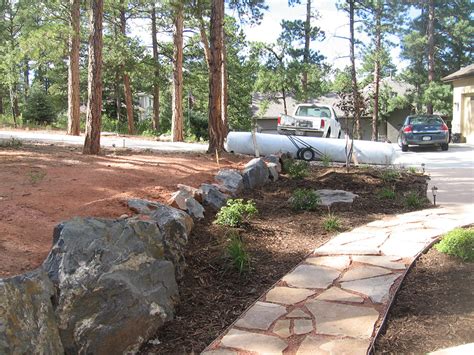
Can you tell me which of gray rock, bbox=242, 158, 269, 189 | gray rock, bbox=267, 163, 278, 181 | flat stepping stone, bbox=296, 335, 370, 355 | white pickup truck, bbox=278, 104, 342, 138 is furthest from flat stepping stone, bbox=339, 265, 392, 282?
white pickup truck, bbox=278, 104, 342, 138

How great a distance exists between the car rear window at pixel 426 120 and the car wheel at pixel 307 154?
24.9 feet

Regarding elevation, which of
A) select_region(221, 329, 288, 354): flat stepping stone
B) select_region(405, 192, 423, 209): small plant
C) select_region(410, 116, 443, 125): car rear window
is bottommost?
select_region(221, 329, 288, 354): flat stepping stone

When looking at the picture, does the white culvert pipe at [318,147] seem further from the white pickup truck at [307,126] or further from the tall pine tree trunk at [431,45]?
the tall pine tree trunk at [431,45]

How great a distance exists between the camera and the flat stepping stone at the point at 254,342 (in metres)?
3.09

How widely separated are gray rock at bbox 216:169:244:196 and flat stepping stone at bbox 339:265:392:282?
9.26 feet

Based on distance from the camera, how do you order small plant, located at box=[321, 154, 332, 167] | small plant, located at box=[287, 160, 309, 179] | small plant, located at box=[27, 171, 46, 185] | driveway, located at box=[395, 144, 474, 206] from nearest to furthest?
small plant, located at box=[27, 171, 46, 185]
driveway, located at box=[395, 144, 474, 206]
small plant, located at box=[287, 160, 309, 179]
small plant, located at box=[321, 154, 332, 167]

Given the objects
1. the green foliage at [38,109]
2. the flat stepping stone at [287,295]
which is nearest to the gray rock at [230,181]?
the flat stepping stone at [287,295]

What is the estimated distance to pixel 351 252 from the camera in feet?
16.3

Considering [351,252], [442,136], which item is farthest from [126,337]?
[442,136]

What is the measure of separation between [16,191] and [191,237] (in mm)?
1963

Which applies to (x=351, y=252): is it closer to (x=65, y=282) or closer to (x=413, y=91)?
(x=65, y=282)

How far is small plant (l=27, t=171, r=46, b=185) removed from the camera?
5704mm

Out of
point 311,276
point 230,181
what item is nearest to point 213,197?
point 230,181

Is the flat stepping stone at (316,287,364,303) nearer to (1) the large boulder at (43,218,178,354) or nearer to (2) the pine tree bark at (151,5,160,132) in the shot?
(1) the large boulder at (43,218,178,354)
